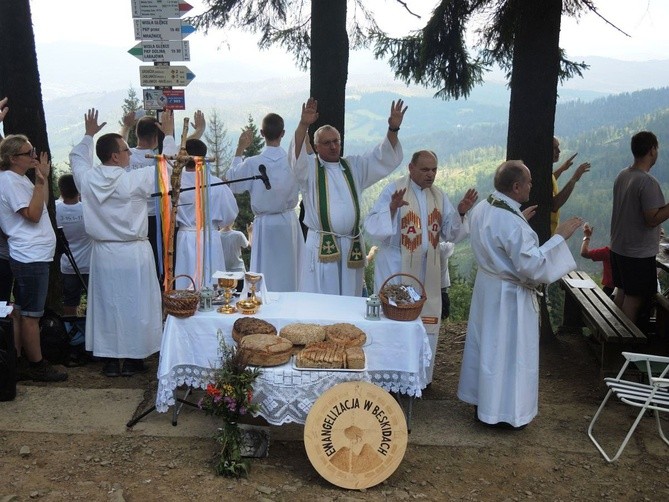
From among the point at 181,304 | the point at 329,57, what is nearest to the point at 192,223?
the point at 329,57

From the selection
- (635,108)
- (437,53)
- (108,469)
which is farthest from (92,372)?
(635,108)

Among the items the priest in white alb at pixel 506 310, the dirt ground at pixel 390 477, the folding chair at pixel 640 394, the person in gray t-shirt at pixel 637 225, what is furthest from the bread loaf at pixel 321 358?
the person in gray t-shirt at pixel 637 225

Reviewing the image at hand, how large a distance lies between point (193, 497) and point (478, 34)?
18.9ft

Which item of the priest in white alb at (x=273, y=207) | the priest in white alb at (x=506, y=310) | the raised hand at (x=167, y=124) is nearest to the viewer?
the priest in white alb at (x=506, y=310)

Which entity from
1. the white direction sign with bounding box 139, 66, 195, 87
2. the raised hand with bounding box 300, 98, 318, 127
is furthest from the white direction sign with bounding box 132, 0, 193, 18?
the raised hand with bounding box 300, 98, 318, 127

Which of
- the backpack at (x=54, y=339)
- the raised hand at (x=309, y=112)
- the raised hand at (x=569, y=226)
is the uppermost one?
the raised hand at (x=309, y=112)

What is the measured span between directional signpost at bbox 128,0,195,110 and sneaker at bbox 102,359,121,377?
8.38 feet

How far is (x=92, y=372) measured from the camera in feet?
20.4

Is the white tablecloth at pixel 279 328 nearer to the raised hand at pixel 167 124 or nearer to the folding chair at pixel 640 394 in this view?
the folding chair at pixel 640 394

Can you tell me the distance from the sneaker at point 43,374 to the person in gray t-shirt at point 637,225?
5.22 meters

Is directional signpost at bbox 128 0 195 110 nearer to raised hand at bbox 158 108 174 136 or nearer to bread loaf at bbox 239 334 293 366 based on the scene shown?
raised hand at bbox 158 108 174 136

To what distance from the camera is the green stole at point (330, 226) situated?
6188mm

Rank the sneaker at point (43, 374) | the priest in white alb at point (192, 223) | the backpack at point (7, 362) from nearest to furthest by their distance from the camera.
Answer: the backpack at point (7, 362), the sneaker at point (43, 374), the priest in white alb at point (192, 223)

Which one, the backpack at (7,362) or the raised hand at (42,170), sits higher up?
the raised hand at (42,170)
